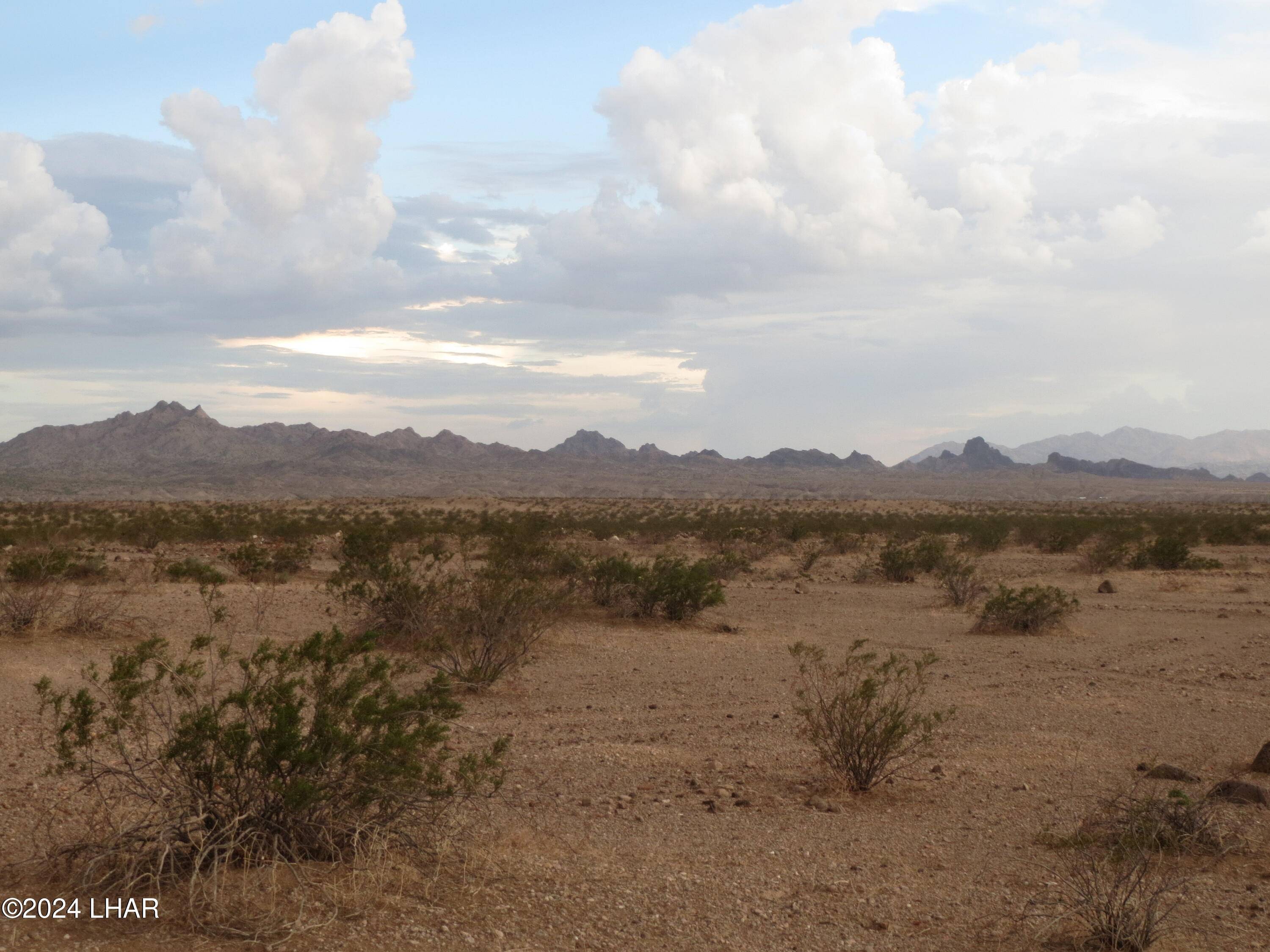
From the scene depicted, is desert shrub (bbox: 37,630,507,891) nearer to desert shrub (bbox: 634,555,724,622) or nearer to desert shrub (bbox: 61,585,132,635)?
desert shrub (bbox: 61,585,132,635)

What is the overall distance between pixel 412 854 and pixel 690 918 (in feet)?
5.61

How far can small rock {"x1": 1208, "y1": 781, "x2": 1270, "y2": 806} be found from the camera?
7.89 meters

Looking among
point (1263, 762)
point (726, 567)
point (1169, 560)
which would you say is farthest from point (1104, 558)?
point (1263, 762)

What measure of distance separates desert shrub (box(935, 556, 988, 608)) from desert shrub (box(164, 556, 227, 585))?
15.5m

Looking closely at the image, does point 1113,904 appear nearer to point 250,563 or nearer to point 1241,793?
point 1241,793

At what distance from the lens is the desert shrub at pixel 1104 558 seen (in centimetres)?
3023

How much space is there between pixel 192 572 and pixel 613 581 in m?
9.23

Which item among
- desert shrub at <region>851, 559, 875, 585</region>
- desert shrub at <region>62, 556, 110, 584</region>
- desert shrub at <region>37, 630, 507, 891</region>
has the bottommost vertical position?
desert shrub at <region>851, 559, 875, 585</region>

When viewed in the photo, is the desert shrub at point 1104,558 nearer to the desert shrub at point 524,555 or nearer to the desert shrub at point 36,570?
the desert shrub at point 524,555

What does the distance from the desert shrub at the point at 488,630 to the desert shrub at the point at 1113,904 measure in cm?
790

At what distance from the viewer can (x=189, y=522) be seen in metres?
42.6

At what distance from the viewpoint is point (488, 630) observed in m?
13.4

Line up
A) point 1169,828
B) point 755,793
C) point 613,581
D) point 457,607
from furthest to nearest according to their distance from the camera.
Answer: point 613,581 < point 457,607 < point 755,793 < point 1169,828

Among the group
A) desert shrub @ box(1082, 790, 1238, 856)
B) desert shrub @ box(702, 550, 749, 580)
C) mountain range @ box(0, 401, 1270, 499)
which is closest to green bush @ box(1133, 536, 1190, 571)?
desert shrub @ box(702, 550, 749, 580)
